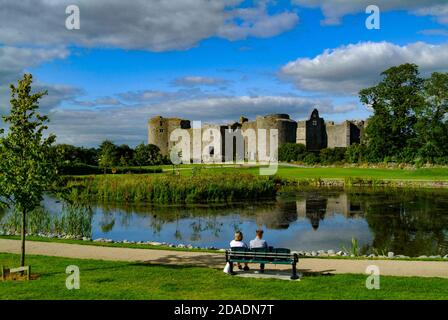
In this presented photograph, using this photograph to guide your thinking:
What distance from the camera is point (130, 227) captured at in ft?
50.9

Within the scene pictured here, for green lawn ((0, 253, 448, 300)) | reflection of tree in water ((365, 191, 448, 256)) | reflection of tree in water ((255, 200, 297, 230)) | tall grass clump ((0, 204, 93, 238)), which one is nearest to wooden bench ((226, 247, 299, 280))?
green lawn ((0, 253, 448, 300))

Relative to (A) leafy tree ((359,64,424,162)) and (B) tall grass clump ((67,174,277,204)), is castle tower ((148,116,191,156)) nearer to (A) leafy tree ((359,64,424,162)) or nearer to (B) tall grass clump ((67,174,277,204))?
(A) leafy tree ((359,64,424,162))

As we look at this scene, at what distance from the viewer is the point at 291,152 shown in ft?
178

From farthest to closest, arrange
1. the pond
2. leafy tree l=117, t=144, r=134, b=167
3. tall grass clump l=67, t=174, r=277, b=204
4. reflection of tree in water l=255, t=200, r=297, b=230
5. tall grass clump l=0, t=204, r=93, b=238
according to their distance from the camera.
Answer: leafy tree l=117, t=144, r=134, b=167, tall grass clump l=67, t=174, r=277, b=204, reflection of tree in water l=255, t=200, r=297, b=230, tall grass clump l=0, t=204, r=93, b=238, the pond

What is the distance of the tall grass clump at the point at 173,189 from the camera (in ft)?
74.2

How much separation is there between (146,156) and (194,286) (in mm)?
47872

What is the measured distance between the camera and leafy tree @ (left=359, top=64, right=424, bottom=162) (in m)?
42.4

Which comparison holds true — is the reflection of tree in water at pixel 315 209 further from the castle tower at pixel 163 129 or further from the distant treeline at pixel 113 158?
the castle tower at pixel 163 129

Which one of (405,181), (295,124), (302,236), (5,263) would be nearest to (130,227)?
(302,236)

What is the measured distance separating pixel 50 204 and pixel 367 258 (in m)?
16.7

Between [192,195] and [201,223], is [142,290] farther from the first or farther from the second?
[192,195]

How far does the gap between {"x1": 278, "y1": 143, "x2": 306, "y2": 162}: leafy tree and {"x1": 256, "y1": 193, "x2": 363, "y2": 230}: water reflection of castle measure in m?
29.2

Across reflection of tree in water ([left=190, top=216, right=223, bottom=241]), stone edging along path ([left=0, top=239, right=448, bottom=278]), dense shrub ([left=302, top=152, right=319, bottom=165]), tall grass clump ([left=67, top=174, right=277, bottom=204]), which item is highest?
dense shrub ([left=302, top=152, right=319, bottom=165])

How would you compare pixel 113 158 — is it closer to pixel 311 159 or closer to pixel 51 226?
pixel 311 159
